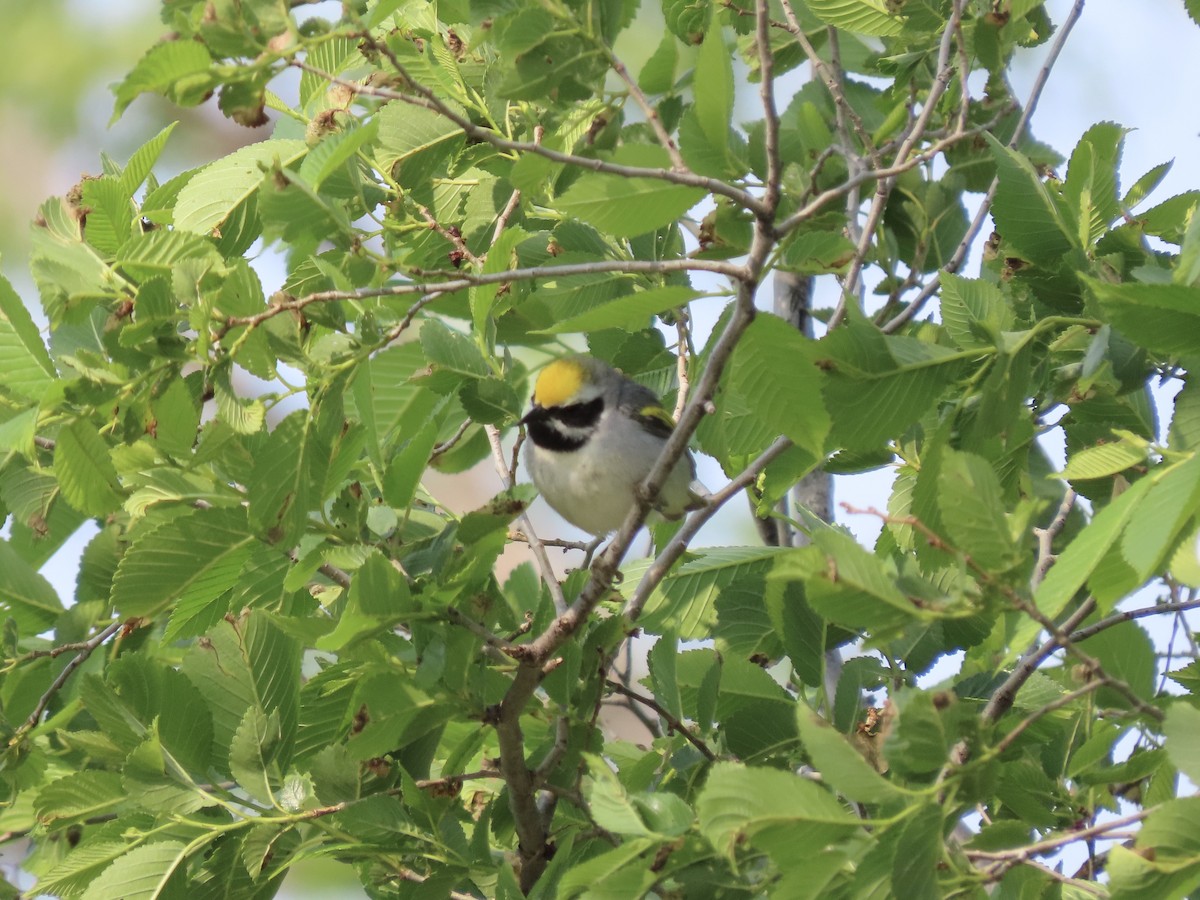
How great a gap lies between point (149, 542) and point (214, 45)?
0.94 m

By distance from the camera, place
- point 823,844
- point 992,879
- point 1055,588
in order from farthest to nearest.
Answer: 1. point 992,879
2. point 823,844
3. point 1055,588

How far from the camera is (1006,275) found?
2.69m

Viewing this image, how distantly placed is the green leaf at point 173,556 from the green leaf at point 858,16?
6.68ft

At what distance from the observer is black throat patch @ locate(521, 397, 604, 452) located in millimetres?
4547

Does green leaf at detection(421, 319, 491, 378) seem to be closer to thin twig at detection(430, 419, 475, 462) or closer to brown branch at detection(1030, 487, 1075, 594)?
thin twig at detection(430, 419, 475, 462)

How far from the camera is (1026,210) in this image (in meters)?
2.49

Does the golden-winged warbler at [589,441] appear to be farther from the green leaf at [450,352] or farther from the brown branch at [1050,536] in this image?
the green leaf at [450,352]

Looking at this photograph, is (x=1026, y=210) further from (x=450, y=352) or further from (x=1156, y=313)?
(x=450, y=352)

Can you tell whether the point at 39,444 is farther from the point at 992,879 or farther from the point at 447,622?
the point at 992,879

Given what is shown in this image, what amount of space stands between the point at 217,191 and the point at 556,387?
1838 mm

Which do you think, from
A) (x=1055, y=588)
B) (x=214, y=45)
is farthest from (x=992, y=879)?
(x=214, y=45)

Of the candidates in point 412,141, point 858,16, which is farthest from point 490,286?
point 858,16

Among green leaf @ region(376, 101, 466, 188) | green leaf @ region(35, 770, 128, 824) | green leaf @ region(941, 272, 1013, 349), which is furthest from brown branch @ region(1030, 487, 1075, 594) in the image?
green leaf @ region(35, 770, 128, 824)

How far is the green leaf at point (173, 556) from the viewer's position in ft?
7.69
